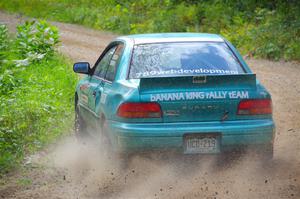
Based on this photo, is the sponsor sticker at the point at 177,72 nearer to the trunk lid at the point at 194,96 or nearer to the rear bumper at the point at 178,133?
the trunk lid at the point at 194,96

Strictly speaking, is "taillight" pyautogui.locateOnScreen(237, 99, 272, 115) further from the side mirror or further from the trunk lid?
the side mirror

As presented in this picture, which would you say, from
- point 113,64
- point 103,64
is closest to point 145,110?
point 113,64

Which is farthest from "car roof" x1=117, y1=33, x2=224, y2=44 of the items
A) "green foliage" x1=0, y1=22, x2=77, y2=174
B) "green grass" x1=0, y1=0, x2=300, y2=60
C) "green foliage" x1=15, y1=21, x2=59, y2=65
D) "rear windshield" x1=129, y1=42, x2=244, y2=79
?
"green grass" x1=0, y1=0, x2=300, y2=60

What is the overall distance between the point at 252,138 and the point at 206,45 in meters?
1.41

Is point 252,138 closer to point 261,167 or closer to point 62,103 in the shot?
point 261,167

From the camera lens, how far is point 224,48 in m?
8.09

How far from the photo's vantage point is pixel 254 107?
287 inches

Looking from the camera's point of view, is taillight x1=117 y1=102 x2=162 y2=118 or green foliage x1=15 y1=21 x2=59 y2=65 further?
green foliage x1=15 y1=21 x2=59 y2=65

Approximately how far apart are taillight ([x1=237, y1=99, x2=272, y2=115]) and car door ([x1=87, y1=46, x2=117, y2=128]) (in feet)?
5.81

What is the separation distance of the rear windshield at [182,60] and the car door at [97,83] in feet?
2.26

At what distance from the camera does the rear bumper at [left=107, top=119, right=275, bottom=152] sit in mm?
7074

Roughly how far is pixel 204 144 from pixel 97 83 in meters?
2.05

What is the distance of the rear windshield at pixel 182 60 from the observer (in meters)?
7.68

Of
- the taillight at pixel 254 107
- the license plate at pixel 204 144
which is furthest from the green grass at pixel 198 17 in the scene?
the license plate at pixel 204 144
